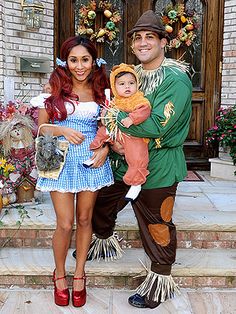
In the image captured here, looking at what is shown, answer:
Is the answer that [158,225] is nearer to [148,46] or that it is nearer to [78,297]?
[78,297]

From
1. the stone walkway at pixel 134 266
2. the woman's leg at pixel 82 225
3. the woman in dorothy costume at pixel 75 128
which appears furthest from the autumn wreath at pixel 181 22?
the woman's leg at pixel 82 225

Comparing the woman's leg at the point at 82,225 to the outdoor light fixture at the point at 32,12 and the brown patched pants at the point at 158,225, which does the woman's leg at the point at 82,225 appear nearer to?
the brown patched pants at the point at 158,225

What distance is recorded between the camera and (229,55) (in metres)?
4.57

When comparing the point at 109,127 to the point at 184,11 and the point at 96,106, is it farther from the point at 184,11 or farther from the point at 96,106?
the point at 184,11

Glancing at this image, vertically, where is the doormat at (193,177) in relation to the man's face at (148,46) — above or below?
below

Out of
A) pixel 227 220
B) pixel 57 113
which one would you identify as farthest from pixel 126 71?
pixel 227 220

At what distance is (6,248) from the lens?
3.01 metres

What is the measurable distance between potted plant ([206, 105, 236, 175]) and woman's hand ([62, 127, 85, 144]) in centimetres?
247

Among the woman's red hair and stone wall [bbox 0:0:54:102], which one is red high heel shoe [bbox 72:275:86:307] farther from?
stone wall [bbox 0:0:54:102]

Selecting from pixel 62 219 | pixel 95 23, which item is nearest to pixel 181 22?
pixel 95 23

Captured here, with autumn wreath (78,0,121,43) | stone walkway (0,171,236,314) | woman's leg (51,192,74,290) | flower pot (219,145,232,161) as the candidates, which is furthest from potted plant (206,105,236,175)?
woman's leg (51,192,74,290)

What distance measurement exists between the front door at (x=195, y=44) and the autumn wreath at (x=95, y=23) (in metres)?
0.05

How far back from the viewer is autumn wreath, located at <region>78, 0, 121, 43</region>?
15.3ft

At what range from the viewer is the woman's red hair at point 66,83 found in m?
2.23
